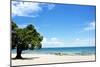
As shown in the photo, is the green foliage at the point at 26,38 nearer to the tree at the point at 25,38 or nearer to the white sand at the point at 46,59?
the tree at the point at 25,38

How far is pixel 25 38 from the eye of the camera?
10.4 feet

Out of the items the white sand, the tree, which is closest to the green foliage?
the tree

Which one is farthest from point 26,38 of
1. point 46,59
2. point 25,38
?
point 46,59

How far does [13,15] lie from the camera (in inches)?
121

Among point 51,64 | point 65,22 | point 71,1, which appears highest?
point 71,1

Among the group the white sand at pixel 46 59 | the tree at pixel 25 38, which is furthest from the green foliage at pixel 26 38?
the white sand at pixel 46 59

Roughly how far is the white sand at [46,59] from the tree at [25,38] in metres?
0.08

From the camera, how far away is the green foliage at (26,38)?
10.1 ft

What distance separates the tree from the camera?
3.09 metres

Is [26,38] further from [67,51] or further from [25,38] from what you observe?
[67,51]
